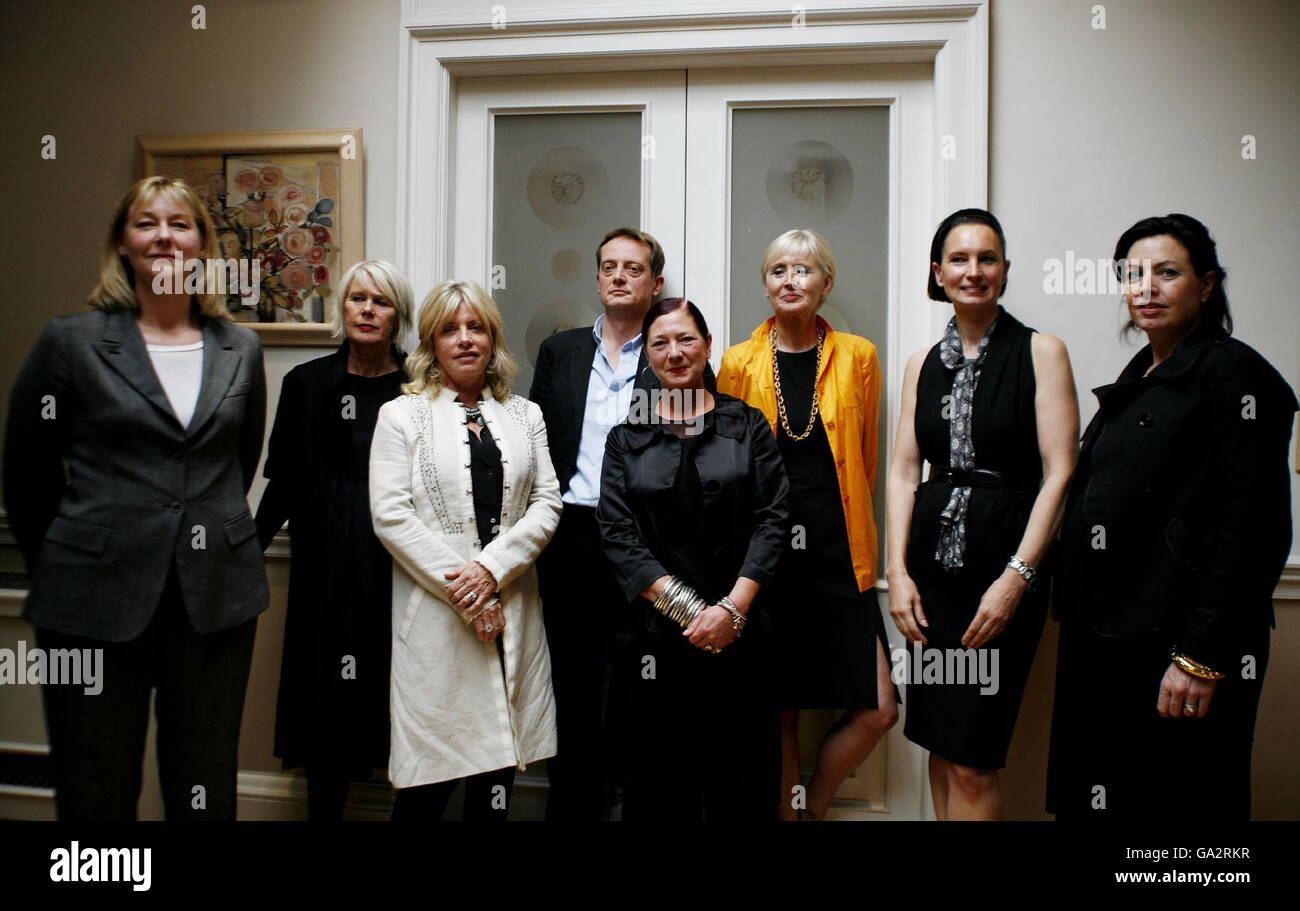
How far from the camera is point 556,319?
8.97 ft

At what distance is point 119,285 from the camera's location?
173 cm

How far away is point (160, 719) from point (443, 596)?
68cm

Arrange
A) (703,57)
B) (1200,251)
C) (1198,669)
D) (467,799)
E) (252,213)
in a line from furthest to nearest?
1. (252,213)
2. (703,57)
3. (467,799)
4. (1200,251)
5. (1198,669)

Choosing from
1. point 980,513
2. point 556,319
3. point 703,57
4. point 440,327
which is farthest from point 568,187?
point 980,513

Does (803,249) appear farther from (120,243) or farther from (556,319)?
(120,243)

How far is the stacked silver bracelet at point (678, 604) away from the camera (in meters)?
1.87

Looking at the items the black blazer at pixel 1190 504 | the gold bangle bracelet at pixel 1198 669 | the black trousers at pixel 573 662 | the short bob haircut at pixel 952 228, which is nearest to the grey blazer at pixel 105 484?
the black trousers at pixel 573 662

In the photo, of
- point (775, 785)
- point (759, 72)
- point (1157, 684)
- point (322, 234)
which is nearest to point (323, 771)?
point (775, 785)

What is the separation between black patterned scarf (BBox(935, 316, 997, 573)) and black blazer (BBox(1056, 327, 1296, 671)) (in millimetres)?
236

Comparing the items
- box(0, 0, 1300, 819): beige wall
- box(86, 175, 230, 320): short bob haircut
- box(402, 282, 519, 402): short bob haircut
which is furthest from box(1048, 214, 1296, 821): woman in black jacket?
box(86, 175, 230, 320): short bob haircut

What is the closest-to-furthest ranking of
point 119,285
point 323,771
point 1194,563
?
point 1194,563, point 119,285, point 323,771

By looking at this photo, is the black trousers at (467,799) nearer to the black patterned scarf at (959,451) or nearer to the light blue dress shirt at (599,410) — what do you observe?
the light blue dress shirt at (599,410)
